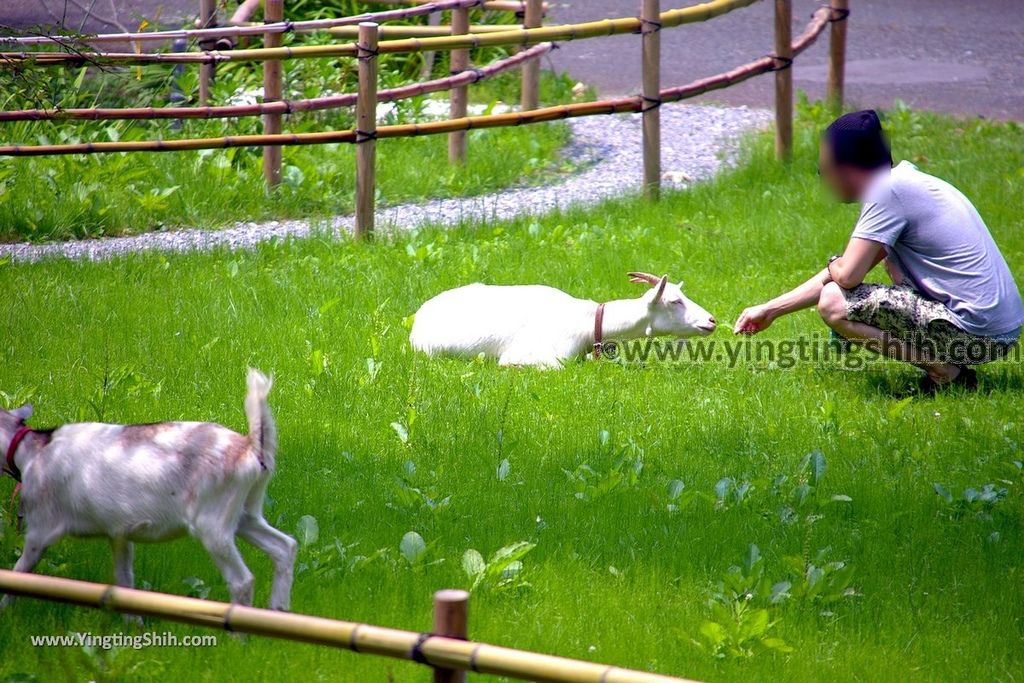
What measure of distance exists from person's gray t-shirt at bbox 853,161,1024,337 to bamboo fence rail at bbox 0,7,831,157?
8.86ft

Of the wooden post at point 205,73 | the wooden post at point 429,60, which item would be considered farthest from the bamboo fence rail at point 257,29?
the wooden post at point 205,73

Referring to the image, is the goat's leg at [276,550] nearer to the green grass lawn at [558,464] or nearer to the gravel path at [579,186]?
the green grass lawn at [558,464]

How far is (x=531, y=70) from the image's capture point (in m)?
9.57

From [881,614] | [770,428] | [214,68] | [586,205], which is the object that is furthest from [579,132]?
[881,614]

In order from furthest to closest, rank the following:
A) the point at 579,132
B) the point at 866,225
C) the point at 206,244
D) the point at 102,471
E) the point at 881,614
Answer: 1. the point at 579,132
2. the point at 206,244
3. the point at 866,225
4. the point at 881,614
5. the point at 102,471

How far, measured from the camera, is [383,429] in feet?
15.6

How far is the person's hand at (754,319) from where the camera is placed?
205 inches

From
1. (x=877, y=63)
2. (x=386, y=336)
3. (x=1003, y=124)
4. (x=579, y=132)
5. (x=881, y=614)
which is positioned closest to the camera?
(x=881, y=614)

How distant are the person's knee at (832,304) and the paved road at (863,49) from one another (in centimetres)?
572

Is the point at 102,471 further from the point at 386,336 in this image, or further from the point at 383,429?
the point at 386,336

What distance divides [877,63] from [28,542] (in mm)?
10577

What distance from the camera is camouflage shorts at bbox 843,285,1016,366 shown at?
16.8ft

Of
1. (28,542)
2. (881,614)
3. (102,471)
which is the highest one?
(102,471)

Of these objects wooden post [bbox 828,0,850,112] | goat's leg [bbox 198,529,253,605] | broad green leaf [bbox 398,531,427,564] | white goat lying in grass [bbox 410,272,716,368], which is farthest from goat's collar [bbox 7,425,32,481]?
wooden post [bbox 828,0,850,112]
